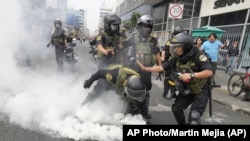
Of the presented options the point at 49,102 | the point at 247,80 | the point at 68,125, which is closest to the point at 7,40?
the point at 49,102

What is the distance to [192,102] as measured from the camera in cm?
393

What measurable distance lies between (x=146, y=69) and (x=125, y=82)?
0.36 meters

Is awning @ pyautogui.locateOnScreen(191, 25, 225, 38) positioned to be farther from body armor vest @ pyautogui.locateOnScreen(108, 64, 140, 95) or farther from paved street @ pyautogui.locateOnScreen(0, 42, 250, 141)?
body armor vest @ pyautogui.locateOnScreen(108, 64, 140, 95)

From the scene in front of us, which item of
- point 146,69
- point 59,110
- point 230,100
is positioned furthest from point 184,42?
point 230,100

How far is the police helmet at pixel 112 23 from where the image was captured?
14.6 ft

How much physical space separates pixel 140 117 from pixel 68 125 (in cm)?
112

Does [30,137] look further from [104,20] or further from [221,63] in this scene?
[221,63]

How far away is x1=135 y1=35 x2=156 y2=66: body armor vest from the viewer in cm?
449

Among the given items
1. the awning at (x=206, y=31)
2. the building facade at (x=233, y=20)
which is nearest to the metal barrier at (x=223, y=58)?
the building facade at (x=233, y=20)

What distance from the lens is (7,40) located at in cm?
808

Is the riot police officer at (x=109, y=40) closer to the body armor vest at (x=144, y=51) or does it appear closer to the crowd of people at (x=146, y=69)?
the crowd of people at (x=146, y=69)

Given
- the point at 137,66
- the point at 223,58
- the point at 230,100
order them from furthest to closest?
the point at 223,58 < the point at 230,100 < the point at 137,66

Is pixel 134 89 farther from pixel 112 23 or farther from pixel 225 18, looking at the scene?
pixel 225 18

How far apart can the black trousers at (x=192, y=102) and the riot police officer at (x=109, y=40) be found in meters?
1.30
